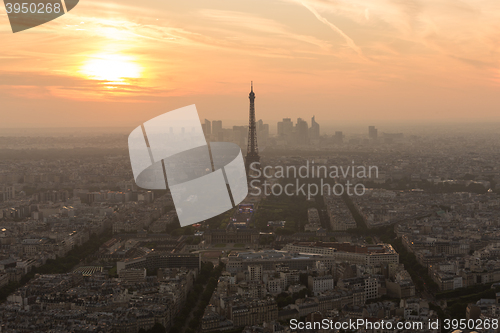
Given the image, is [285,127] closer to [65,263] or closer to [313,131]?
[313,131]

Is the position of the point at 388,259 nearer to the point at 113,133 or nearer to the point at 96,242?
the point at 96,242

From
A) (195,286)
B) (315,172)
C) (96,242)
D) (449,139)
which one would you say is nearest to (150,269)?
(195,286)

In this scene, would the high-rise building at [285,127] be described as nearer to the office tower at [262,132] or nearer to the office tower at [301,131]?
the office tower at [301,131]

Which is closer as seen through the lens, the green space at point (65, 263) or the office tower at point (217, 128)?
the green space at point (65, 263)

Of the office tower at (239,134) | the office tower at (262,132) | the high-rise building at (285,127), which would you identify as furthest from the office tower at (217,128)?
the high-rise building at (285,127)

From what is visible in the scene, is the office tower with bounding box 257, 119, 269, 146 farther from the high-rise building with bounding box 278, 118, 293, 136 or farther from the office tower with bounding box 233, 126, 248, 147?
the office tower with bounding box 233, 126, 248, 147

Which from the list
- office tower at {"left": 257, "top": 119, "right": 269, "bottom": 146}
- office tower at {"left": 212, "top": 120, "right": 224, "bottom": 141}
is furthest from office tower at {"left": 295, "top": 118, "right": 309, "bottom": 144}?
office tower at {"left": 212, "top": 120, "right": 224, "bottom": 141}

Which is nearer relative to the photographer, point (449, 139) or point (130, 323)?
point (130, 323)

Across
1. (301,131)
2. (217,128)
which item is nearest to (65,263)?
(217,128)
